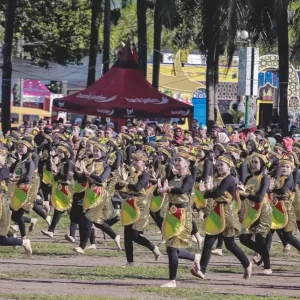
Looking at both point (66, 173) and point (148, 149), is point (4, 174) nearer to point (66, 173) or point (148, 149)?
point (66, 173)

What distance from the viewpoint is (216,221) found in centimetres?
1326

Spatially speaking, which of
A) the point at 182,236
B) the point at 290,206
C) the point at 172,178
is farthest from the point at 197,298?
the point at 290,206

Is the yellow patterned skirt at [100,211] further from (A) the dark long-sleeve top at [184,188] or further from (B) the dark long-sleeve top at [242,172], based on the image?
(A) the dark long-sleeve top at [184,188]

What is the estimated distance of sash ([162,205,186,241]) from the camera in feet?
42.5

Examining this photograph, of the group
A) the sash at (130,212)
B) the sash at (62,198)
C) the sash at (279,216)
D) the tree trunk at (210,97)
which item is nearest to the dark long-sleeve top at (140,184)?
the sash at (130,212)

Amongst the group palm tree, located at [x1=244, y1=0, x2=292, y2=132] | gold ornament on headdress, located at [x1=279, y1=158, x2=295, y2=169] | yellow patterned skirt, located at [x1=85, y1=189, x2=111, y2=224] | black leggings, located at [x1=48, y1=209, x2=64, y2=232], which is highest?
palm tree, located at [x1=244, y1=0, x2=292, y2=132]

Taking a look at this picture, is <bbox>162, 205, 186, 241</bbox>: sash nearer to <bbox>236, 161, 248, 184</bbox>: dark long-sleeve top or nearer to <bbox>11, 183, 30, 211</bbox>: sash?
<bbox>11, 183, 30, 211</bbox>: sash

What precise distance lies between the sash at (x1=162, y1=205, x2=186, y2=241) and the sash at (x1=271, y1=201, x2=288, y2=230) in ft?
7.38

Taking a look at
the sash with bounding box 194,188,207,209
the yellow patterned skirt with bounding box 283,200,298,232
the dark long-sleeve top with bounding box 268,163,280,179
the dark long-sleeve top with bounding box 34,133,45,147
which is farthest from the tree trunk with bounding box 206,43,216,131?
the yellow patterned skirt with bounding box 283,200,298,232

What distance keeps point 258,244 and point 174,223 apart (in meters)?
1.63

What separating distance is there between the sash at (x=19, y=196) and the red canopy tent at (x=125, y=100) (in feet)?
49.1

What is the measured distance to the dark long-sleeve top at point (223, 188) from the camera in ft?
42.9

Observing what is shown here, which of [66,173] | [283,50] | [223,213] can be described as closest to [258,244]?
[223,213]

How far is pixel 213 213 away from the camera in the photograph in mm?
13344
